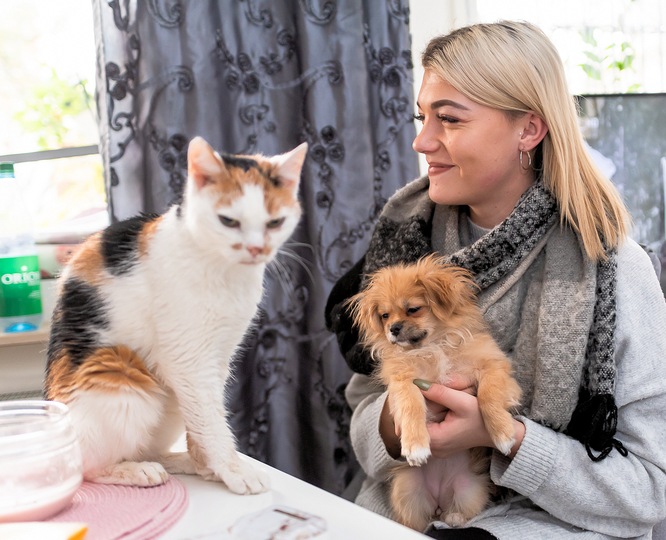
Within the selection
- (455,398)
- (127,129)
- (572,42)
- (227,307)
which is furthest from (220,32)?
(572,42)

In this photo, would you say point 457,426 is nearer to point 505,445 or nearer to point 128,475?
point 505,445

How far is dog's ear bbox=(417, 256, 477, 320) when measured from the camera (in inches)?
43.0

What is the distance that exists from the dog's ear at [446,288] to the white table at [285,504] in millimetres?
502

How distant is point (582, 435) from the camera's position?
3.43ft

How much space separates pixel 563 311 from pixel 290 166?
71 cm

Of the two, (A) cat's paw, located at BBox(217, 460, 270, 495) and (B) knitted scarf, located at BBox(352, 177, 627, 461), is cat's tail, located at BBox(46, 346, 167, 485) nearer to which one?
(A) cat's paw, located at BBox(217, 460, 270, 495)

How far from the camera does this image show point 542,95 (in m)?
1.12

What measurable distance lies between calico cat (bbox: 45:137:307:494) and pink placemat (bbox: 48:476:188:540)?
0.02 meters

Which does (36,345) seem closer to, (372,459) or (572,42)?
(372,459)

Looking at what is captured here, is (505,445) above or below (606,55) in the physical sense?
below

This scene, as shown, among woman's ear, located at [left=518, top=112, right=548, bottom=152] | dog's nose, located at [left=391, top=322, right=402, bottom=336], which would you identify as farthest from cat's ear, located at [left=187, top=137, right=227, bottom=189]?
woman's ear, located at [left=518, top=112, right=548, bottom=152]

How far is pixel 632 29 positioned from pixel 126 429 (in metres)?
2.71

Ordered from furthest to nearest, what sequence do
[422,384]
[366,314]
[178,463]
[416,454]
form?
[366,314] → [422,384] → [416,454] → [178,463]

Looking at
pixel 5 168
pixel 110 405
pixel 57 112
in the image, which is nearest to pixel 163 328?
pixel 110 405
